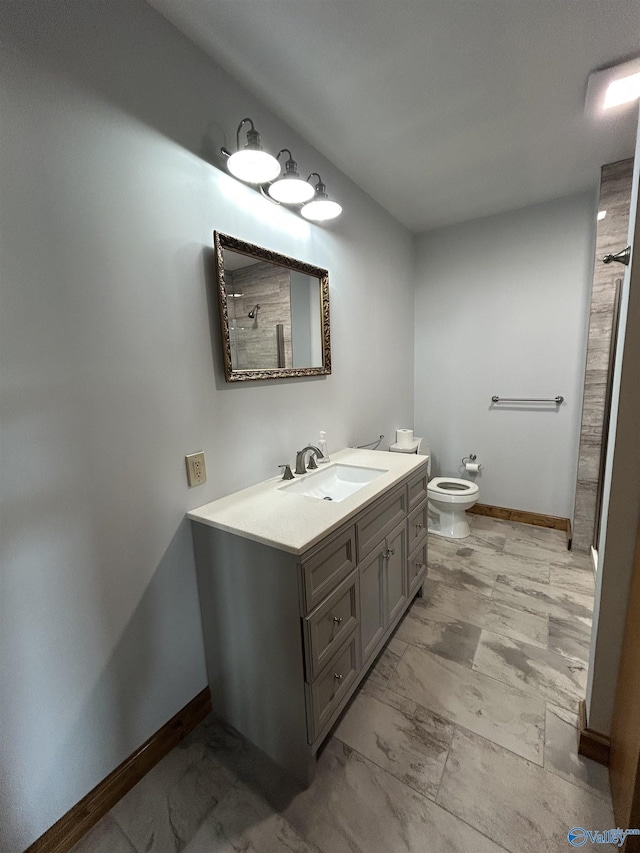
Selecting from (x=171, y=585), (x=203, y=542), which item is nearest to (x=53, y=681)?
(x=171, y=585)

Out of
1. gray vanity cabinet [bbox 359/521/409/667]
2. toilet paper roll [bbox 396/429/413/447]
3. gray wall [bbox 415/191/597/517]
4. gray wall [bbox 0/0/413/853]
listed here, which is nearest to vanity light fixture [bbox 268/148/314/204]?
gray wall [bbox 0/0/413/853]

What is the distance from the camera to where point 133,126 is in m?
1.08

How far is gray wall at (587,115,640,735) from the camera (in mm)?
1002

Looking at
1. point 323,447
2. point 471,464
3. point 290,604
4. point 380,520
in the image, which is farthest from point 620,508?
point 471,464

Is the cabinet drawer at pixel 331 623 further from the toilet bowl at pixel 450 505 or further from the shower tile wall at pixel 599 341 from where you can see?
the shower tile wall at pixel 599 341

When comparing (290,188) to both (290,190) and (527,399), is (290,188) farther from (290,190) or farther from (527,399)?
(527,399)

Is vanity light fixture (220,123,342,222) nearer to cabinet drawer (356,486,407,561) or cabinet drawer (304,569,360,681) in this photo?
cabinet drawer (356,486,407,561)

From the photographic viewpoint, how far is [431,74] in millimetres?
1395

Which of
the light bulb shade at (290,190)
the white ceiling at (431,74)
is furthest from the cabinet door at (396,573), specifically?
the white ceiling at (431,74)

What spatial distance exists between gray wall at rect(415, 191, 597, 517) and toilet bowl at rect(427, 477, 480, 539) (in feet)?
1.21

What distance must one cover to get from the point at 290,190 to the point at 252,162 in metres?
0.24

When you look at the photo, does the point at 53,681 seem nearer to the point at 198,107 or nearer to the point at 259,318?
the point at 259,318

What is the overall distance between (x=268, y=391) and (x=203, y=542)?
714 millimetres

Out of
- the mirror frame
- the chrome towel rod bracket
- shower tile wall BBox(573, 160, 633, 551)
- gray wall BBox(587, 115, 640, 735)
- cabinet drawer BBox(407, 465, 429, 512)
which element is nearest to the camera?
gray wall BBox(587, 115, 640, 735)
